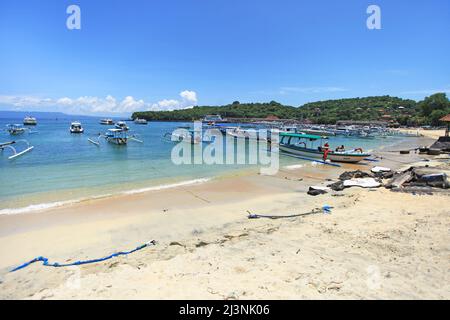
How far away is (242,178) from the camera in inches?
771

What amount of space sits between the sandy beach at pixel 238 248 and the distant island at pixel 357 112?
97284 mm

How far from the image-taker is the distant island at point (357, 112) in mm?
98188

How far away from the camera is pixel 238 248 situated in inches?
275

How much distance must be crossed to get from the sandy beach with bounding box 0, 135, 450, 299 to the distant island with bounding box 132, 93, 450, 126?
319ft

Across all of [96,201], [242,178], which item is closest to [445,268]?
[96,201]

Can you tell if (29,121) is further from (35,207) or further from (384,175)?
(384,175)

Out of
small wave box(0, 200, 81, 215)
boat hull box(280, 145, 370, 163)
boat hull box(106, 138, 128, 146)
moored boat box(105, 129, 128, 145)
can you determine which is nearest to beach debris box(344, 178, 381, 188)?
boat hull box(280, 145, 370, 163)

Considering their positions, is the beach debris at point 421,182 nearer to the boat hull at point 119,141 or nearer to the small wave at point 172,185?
the small wave at point 172,185

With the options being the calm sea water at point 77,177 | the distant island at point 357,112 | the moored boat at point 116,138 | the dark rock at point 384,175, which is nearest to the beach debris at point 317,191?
the dark rock at point 384,175

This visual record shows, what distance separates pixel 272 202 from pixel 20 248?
9.35 meters

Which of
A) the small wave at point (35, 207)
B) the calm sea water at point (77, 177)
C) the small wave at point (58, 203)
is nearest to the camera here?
the small wave at point (35, 207)

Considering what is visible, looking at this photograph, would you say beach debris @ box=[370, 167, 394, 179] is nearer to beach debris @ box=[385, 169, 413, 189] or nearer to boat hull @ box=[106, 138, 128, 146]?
beach debris @ box=[385, 169, 413, 189]

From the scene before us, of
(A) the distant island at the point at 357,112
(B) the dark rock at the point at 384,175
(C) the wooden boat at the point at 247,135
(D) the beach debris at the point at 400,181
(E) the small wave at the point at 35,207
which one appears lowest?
(E) the small wave at the point at 35,207

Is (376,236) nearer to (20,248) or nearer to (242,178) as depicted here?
(20,248)
